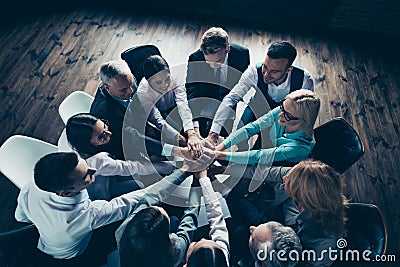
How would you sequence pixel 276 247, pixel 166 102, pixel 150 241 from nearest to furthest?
pixel 150 241 < pixel 276 247 < pixel 166 102

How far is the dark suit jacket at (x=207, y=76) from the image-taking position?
270cm

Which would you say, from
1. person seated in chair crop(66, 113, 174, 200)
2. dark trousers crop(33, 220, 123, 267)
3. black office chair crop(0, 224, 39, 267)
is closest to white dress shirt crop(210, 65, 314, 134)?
person seated in chair crop(66, 113, 174, 200)

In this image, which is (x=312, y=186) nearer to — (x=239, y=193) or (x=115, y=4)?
(x=239, y=193)

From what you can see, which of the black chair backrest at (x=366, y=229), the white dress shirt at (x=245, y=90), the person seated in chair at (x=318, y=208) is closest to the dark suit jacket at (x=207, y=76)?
the white dress shirt at (x=245, y=90)

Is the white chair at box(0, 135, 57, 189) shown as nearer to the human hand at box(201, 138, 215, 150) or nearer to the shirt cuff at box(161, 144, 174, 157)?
the shirt cuff at box(161, 144, 174, 157)

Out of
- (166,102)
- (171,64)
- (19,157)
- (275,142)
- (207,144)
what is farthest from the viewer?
(171,64)

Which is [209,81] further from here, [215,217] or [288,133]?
[215,217]

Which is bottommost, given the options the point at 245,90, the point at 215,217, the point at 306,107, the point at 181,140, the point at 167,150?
the point at 215,217

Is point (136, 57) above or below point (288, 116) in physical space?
above

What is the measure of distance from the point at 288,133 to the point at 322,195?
53cm

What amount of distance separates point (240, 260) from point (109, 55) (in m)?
2.96

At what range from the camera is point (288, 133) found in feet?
7.41

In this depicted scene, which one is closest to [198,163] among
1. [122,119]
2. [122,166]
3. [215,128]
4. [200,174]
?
[200,174]

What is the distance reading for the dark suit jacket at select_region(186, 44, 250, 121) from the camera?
8.85 ft
